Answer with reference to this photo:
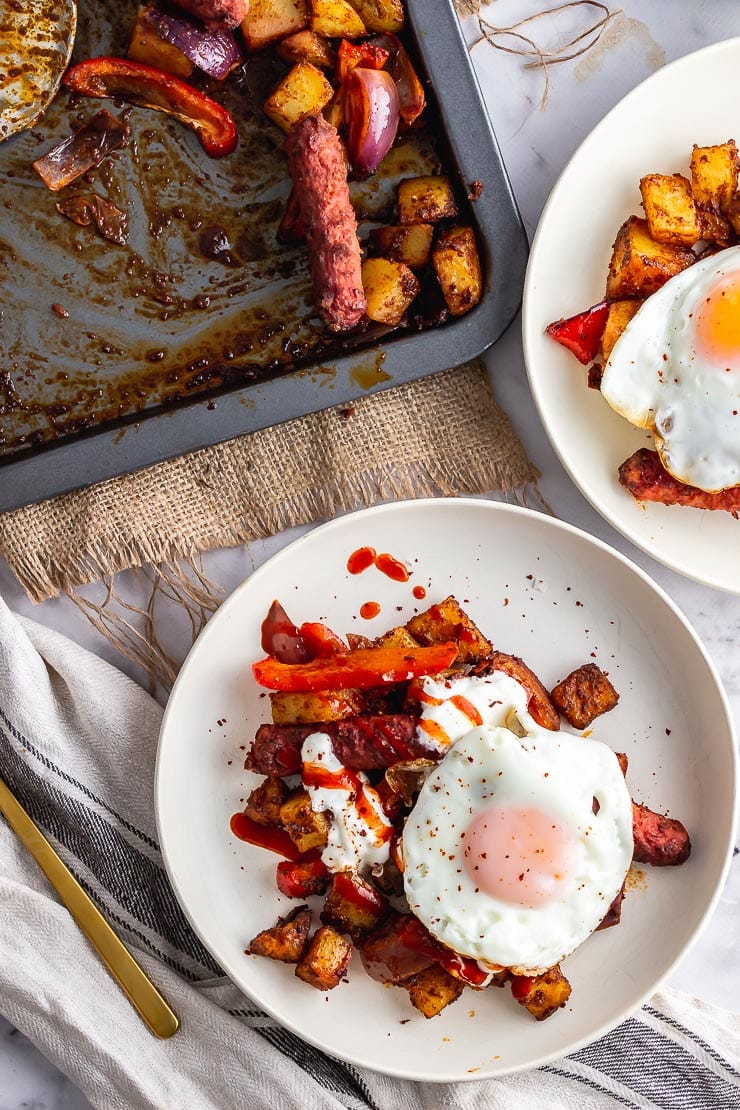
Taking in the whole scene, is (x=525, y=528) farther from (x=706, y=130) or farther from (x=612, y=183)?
(x=706, y=130)

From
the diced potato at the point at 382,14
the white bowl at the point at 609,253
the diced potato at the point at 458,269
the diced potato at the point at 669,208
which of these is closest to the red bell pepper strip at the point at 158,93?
the diced potato at the point at 382,14

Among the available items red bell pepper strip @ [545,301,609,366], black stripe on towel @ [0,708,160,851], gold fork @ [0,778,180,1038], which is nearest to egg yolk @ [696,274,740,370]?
red bell pepper strip @ [545,301,609,366]

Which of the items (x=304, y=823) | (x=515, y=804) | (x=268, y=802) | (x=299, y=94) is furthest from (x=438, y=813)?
(x=299, y=94)

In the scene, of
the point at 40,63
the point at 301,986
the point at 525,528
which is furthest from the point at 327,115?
the point at 301,986

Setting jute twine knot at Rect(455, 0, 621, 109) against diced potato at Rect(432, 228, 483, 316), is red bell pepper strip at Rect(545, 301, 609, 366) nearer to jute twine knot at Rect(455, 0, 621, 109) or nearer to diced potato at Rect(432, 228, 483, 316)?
diced potato at Rect(432, 228, 483, 316)

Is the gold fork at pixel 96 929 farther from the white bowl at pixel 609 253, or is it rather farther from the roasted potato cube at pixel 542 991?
the white bowl at pixel 609 253

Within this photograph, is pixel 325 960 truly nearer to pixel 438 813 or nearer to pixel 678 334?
pixel 438 813
